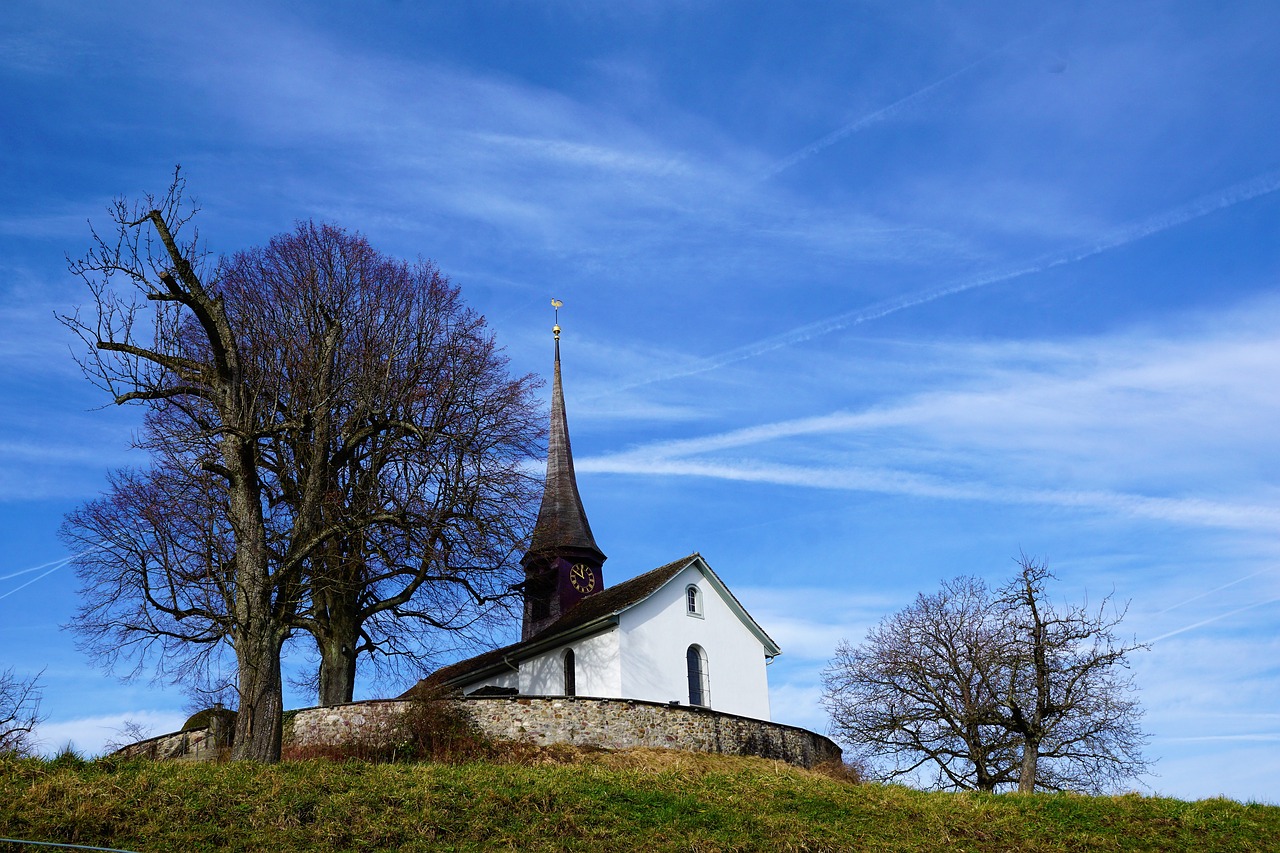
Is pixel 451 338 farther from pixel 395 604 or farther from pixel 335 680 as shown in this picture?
pixel 335 680

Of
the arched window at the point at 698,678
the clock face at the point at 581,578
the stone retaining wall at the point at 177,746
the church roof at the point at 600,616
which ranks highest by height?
the clock face at the point at 581,578

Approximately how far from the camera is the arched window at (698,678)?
3125 centimetres

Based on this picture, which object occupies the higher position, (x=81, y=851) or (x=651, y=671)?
(x=651, y=671)

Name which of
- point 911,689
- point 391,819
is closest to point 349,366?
point 391,819

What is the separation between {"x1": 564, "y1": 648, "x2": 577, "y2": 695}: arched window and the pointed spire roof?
348cm

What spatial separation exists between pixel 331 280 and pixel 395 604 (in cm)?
858

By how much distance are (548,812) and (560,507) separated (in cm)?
2097

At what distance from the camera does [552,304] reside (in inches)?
1682

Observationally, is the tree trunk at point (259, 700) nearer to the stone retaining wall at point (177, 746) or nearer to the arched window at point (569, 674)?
the stone retaining wall at point (177, 746)

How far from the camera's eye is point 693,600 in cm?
3200

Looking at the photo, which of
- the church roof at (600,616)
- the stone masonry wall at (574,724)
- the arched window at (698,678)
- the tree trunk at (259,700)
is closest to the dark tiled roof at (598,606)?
the church roof at (600,616)

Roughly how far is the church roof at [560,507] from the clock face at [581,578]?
1.86 ft

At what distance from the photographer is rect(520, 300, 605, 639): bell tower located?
35.2 meters

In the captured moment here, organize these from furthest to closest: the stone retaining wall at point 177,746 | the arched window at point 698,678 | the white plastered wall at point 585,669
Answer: the arched window at point 698,678 < the white plastered wall at point 585,669 < the stone retaining wall at point 177,746
